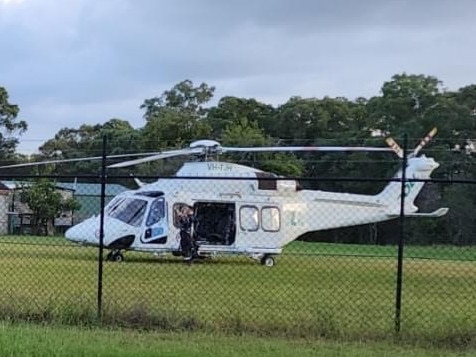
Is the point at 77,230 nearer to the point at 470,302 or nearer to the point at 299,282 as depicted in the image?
the point at 299,282

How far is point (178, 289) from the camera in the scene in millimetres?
14484

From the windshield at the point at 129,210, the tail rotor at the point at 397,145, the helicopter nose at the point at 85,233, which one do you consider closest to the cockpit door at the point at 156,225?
the windshield at the point at 129,210

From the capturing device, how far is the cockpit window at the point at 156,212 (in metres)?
23.0

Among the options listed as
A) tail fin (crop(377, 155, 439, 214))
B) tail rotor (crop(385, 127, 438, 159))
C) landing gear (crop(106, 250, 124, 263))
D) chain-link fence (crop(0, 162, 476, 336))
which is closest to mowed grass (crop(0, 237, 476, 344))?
chain-link fence (crop(0, 162, 476, 336))

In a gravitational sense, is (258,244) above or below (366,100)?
below

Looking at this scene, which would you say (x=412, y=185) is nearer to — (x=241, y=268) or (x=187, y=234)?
(x=241, y=268)

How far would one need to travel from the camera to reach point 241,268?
70.8 feet

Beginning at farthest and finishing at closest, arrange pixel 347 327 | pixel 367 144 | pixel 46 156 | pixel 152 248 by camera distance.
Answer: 1. pixel 46 156
2. pixel 367 144
3. pixel 152 248
4. pixel 347 327

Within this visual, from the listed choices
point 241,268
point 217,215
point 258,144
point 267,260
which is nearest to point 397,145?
point 241,268

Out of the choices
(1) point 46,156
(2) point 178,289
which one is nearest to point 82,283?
(2) point 178,289

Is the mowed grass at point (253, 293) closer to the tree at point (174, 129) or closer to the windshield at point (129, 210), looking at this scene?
the windshield at point (129, 210)

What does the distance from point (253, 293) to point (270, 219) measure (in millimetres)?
9766

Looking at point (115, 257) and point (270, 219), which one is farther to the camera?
point (270, 219)

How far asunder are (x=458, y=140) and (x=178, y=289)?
1847 inches
